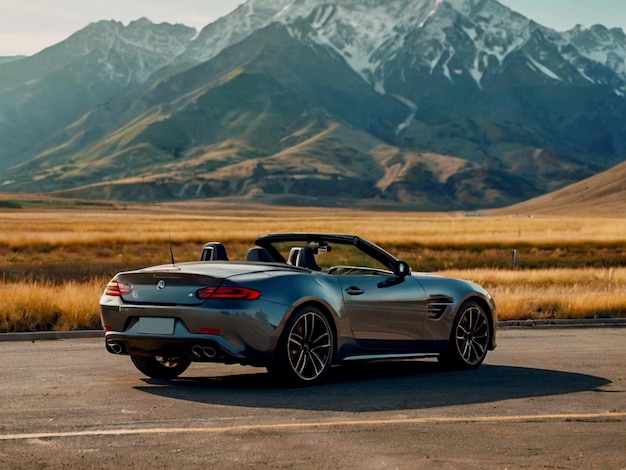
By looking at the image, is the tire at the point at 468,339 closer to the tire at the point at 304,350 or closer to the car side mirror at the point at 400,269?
A: the car side mirror at the point at 400,269

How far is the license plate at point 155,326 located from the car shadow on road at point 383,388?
549 mm

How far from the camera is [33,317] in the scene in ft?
59.4

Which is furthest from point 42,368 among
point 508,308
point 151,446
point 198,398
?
point 508,308

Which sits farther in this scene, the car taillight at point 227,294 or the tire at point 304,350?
the tire at point 304,350

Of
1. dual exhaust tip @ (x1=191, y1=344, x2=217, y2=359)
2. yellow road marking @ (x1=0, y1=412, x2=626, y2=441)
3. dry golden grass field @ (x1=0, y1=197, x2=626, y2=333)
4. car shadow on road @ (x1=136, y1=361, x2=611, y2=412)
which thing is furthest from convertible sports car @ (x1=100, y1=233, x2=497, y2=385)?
dry golden grass field @ (x1=0, y1=197, x2=626, y2=333)

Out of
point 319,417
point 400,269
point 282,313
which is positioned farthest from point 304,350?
point 319,417

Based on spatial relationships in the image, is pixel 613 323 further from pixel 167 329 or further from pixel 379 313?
pixel 167 329

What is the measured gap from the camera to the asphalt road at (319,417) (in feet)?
25.1

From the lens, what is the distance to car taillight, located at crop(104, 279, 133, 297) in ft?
36.7

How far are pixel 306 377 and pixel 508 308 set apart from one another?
10.5 m

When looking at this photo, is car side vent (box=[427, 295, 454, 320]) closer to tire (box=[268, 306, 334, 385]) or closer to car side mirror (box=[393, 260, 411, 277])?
car side mirror (box=[393, 260, 411, 277])

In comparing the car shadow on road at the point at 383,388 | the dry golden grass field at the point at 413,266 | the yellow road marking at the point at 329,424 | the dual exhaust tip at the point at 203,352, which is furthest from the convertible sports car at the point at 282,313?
the dry golden grass field at the point at 413,266

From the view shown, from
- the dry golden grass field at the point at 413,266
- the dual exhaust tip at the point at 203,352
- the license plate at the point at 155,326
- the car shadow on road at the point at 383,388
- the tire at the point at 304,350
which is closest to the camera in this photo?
the car shadow on road at the point at 383,388

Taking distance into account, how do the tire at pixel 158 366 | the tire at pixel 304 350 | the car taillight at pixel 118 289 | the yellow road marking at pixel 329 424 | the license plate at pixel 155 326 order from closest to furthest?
the yellow road marking at pixel 329 424 → the license plate at pixel 155 326 → the tire at pixel 304 350 → the car taillight at pixel 118 289 → the tire at pixel 158 366
